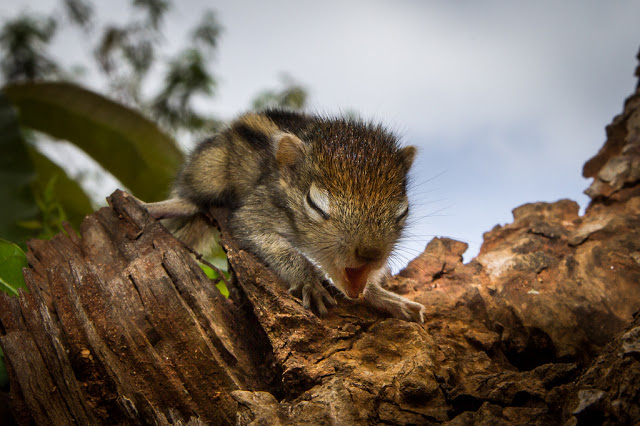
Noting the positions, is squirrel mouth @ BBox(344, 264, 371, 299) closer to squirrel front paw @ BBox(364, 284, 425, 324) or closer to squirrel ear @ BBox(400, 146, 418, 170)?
squirrel front paw @ BBox(364, 284, 425, 324)

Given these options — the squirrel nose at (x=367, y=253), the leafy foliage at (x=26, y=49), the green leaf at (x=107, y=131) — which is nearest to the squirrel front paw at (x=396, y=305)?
the squirrel nose at (x=367, y=253)

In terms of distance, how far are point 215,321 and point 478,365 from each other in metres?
0.92

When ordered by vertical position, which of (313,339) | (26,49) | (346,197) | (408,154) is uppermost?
(26,49)

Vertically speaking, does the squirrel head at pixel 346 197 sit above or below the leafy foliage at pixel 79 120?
below

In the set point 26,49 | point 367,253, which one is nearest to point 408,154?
point 367,253

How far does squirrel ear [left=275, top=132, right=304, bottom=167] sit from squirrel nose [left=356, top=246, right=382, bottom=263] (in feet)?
2.20

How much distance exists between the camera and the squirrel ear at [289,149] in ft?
7.52

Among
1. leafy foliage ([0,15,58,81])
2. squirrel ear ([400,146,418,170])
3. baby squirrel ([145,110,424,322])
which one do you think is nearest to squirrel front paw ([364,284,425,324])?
baby squirrel ([145,110,424,322])

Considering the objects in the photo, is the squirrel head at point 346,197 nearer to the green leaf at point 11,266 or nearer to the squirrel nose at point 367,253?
the squirrel nose at point 367,253

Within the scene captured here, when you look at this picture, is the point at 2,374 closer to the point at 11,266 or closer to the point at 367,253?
the point at 11,266

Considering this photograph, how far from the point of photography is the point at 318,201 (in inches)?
79.4

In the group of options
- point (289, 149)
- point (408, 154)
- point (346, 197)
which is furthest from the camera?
point (408, 154)

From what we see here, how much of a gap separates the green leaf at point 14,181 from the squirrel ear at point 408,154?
2.54 metres

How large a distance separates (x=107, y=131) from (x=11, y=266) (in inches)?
109
